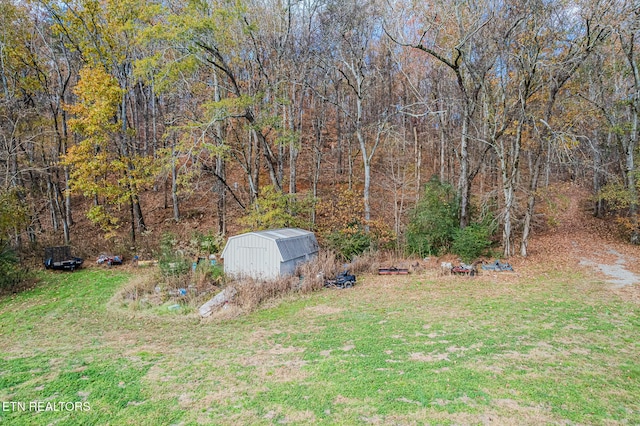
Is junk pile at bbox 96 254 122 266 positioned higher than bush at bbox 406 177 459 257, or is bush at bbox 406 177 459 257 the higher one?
bush at bbox 406 177 459 257

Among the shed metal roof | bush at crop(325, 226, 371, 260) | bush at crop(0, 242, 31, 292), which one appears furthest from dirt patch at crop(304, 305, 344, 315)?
bush at crop(0, 242, 31, 292)

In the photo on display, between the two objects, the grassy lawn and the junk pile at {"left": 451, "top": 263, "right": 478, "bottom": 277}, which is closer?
the grassy lawn

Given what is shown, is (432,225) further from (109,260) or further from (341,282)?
(109,260)

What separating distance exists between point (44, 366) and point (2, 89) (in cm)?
1605

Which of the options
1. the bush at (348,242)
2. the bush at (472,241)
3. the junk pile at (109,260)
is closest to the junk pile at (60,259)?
the junk pile at (109,260)

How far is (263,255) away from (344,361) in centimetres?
567

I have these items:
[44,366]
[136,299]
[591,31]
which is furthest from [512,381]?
[591,31]

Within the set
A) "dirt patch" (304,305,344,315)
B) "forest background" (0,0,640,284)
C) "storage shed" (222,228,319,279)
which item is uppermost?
"forest background" (0,0,640,284)

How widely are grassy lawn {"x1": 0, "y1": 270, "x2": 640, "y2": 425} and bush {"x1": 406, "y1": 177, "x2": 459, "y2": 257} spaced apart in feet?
14.8

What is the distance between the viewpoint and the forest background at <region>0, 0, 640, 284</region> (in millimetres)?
11234

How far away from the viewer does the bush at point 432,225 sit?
12805mm

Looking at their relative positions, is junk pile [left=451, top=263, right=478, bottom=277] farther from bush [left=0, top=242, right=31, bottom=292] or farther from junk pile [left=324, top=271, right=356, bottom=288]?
bush [left=0, top=242, right=31, bottom=292]

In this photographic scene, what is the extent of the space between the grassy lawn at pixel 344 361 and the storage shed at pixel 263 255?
162 cm

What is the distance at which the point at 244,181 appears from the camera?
2133cm
